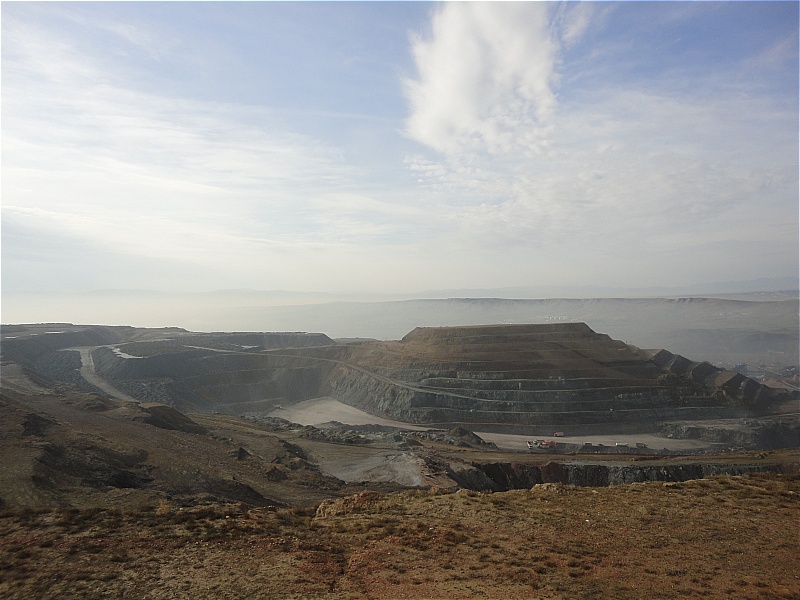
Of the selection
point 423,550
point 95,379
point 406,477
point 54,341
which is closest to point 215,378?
point 95,379

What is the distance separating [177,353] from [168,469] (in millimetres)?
61120

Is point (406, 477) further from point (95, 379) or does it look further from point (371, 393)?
point (95, 379)

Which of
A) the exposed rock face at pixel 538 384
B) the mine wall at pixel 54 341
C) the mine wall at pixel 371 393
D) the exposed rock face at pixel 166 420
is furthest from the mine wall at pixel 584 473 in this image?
the mine wall at pixel 54 341

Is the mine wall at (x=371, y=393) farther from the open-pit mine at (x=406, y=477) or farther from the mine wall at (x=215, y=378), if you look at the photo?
the mine wall at (x=215, y=378)

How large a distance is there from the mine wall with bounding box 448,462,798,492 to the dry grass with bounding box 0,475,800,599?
17.1m

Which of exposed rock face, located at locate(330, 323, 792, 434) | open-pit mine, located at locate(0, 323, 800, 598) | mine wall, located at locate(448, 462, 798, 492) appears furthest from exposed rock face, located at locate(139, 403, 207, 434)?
exposed rock face, located at locate(330, 323, 792, 434)

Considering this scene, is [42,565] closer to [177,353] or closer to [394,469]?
A: [394,469]

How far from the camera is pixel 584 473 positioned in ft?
119

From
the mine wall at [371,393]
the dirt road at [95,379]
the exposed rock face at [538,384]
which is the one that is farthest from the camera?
the mine wall at [371,393]

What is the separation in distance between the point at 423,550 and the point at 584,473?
28408 millimetres

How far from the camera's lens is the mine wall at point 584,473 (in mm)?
33312

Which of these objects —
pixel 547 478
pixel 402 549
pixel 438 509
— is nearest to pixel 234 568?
pixel 402 549

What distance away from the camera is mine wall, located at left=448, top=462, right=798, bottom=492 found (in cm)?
3331

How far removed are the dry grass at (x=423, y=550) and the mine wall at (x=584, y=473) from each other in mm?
17073
